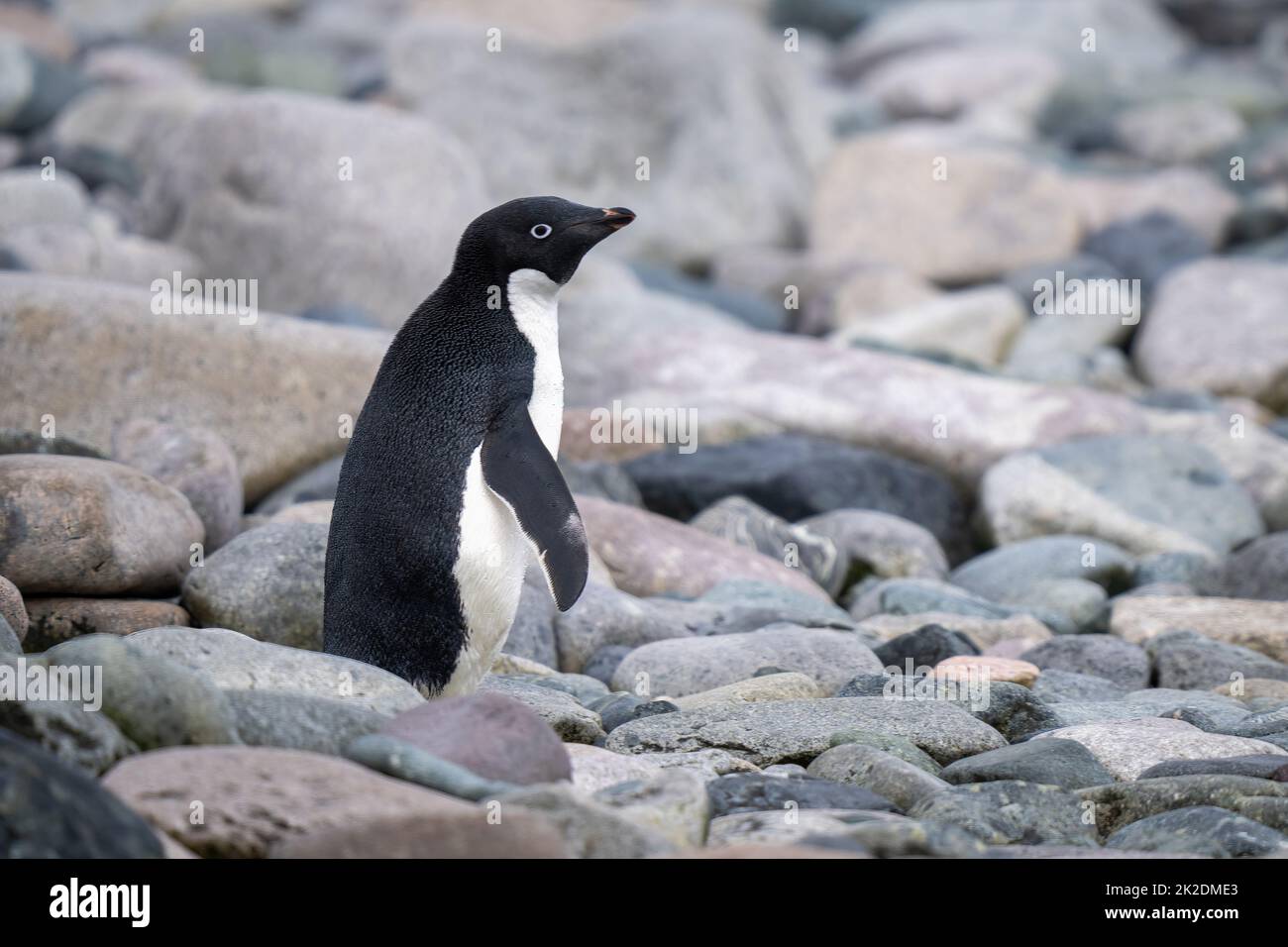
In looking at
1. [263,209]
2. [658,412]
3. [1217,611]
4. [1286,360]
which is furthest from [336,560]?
[1286,360]

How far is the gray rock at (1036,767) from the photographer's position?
4469 mm

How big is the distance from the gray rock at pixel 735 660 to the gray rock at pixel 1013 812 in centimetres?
166

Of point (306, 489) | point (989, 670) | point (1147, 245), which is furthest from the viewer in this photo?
point (1147, 245)

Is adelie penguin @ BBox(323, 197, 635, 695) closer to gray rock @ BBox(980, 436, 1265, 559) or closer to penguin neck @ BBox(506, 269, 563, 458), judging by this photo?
penguin neck @ BBox(506, 269, 563, 458)

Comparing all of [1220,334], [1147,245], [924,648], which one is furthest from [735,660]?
[1147,245]

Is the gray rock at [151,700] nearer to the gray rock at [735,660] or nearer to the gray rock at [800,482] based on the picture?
the gray rock at [735,660]

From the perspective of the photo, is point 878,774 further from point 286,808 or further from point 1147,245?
point 1147,245

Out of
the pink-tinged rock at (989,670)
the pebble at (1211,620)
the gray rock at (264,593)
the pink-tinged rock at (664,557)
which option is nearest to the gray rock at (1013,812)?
the pink-tinged rock at (989,670)

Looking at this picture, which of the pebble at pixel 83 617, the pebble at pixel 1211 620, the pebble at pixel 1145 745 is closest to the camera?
the pebble at pixel 1145 745

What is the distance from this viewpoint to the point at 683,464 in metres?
9.25

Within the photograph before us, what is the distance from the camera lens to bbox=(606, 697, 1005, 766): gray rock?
15.4ft

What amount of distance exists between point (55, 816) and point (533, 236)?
284cm

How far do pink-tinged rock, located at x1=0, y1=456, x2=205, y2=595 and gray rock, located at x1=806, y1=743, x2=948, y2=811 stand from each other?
8.53 feet

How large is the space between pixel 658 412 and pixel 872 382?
152 centimetres
